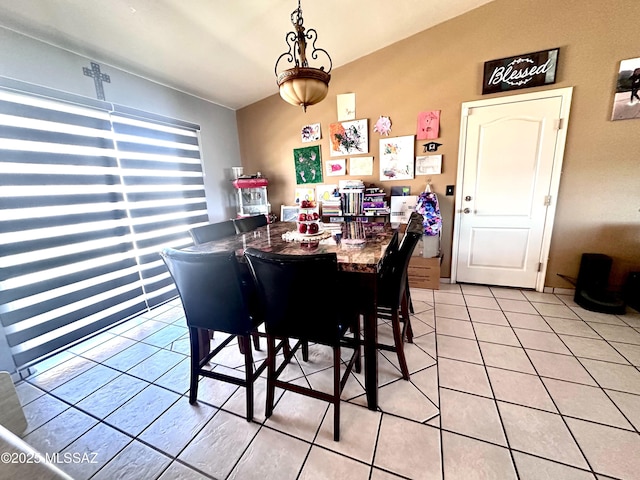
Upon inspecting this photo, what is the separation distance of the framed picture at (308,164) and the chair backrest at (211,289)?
2603mm

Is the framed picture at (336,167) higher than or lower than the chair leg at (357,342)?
higher

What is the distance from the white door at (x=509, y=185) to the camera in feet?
8.70

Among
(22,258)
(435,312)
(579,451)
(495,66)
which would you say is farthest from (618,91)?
(22,258)

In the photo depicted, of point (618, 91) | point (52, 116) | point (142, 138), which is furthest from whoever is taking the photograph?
point (142, 138)

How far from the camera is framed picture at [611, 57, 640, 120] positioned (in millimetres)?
2293


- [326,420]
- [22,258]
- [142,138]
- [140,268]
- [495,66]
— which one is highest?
[495,66]

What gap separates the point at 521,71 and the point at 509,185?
1116 mm

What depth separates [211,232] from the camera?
7.48ft

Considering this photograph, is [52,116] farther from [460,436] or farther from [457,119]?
[457,119]

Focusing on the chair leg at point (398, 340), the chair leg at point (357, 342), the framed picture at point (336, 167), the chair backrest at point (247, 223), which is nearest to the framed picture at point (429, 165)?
the framed picture at point (336, 167)

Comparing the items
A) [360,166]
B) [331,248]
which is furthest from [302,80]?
[360,166]

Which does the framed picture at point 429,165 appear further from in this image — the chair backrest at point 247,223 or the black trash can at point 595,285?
the chair backrest at point 247,223

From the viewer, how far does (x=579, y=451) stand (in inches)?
49.3

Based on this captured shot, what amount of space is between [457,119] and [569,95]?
955 mm
